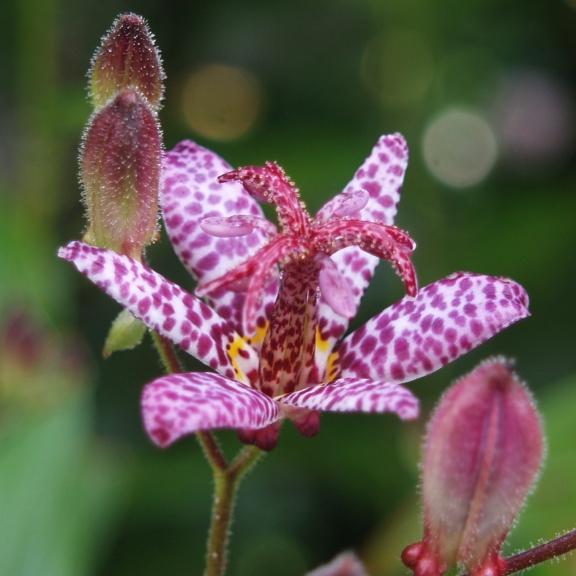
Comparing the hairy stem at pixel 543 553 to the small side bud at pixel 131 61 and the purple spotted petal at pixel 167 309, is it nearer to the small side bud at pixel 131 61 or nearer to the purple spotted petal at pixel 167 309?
the purple spotted petal at pixel 167 309

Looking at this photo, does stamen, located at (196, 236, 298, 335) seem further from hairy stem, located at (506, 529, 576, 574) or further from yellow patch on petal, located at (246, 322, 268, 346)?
hairy stem, located at (506, 529, 576, 574)

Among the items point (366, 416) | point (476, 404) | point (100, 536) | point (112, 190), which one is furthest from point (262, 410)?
point (366, 416)

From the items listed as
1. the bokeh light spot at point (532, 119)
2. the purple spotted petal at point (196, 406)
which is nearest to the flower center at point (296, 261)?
the purple spotted petal at point (196, 406)

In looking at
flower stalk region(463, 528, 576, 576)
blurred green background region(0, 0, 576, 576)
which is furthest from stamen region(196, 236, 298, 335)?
blurred green background region(0, 0, 576, 576)

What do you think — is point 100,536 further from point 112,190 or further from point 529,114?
point 529,114

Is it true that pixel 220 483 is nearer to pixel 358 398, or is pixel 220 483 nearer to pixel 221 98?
pixel 358 398
